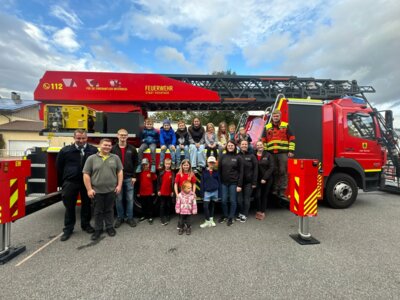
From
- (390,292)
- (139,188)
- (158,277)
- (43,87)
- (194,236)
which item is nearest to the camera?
(390,292)

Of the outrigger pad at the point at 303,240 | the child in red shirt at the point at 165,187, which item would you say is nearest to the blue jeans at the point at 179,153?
the child in red shirt at the point at 165,187

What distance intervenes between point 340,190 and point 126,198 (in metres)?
4.87

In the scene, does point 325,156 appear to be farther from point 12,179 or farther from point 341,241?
point 12,179

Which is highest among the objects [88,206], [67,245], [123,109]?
[123,109]

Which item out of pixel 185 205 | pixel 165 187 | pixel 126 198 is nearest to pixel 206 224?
pixel 185 205

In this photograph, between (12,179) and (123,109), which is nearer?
(12,179)

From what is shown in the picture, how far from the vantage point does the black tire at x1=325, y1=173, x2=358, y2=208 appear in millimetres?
5262

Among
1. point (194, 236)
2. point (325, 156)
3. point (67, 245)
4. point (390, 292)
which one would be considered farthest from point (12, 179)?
point (325, 156)

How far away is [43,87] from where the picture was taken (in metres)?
5.02

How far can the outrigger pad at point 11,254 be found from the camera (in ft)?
9.74

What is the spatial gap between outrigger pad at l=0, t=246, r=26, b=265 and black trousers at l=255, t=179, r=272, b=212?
4.20 meters

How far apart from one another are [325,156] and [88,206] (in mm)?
5221

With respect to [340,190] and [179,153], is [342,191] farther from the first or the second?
[179,153]

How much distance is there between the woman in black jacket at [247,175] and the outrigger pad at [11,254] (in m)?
3.70
